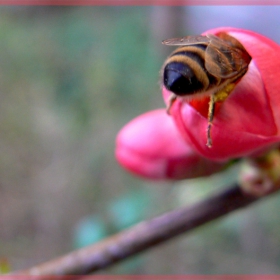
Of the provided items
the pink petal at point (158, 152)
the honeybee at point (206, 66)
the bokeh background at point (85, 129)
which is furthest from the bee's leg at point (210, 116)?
the bokeh background at point (85, 129)

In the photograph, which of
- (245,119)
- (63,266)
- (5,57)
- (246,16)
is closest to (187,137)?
(245,119)

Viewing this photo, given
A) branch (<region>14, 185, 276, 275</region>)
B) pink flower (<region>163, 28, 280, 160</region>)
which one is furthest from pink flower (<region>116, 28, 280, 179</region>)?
branch (<region>14, 185, 276, 275</region>)

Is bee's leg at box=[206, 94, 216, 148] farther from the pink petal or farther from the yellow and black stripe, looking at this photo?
the pink petal

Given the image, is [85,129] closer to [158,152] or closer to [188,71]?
[158,152]

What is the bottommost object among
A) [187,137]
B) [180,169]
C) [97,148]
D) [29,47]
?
[97,148]

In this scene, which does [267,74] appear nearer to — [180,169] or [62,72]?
[180,169]

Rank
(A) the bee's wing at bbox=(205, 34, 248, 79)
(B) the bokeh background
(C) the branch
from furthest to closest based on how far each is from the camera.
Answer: (B) the bokeh background, (C) the branch, (A) the bee's wing at bbox=(205, 34, 248, 79)
